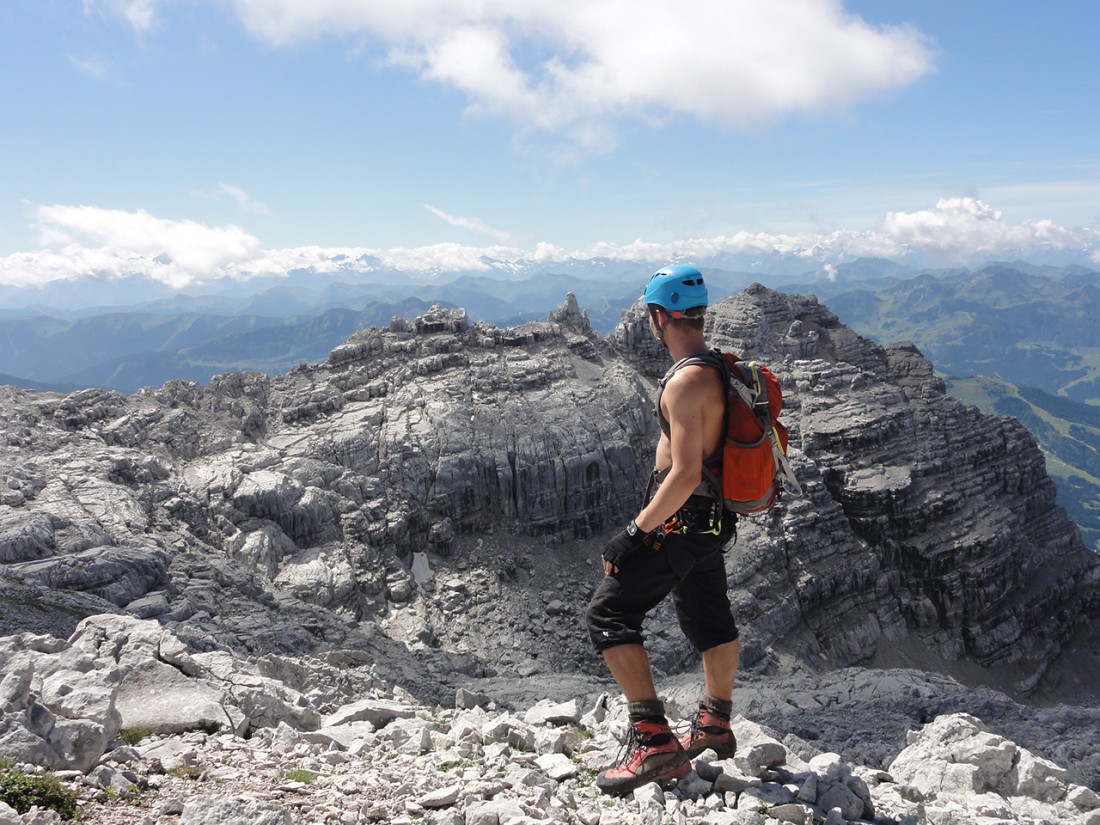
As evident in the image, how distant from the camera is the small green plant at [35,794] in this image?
6633 millimetres

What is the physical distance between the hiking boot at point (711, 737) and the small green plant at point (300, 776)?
4.89 metres

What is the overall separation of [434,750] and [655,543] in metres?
5.05

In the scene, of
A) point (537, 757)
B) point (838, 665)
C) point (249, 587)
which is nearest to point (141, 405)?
point (249, 587)

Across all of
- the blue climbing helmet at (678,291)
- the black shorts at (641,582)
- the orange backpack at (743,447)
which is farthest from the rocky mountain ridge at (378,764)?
the blue climbing helmet at (678,291)

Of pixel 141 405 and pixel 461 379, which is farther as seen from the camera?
pixel 461 379

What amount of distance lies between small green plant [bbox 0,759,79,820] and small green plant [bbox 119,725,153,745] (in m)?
2.71

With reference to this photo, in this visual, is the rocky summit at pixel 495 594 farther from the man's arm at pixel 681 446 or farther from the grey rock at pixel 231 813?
the man's arm at pixel 681 446

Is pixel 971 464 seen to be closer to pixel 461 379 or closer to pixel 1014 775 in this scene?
pixel 461 379

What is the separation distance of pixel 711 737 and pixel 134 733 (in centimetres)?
832

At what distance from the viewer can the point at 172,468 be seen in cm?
4444

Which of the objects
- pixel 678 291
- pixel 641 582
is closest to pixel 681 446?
pixel 641 582

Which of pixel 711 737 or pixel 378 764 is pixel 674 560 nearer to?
pixel 711 737

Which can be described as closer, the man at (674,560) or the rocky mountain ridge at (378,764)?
the rocky mountain ridge at (378,764)

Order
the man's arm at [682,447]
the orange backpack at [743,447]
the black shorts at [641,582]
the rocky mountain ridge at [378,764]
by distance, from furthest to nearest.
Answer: the black shorts at [641,582] < the orange backpack at [743,447] < the man's arm at [682,447] < the rocky mountain ridge at [378,764]
